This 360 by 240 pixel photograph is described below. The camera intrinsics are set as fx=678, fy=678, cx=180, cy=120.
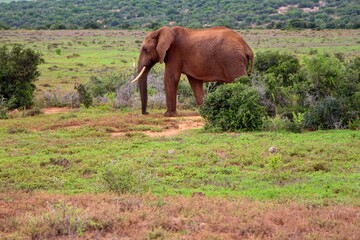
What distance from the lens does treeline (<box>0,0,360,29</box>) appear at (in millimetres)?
74188

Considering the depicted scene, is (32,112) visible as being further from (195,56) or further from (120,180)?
(120,180)

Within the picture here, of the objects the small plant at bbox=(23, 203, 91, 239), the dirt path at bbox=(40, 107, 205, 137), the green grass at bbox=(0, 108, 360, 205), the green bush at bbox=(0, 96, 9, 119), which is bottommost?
the green bush at bbox=(0, 96, 9, 119)

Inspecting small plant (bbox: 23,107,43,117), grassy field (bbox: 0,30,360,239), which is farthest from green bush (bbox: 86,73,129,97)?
small plant (bbox: 23,107,43,117)

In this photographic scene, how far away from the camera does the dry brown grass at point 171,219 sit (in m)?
6.65

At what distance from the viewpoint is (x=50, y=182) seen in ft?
31.8

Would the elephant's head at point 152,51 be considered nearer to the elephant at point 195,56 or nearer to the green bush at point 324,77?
the elephant at point 195,56

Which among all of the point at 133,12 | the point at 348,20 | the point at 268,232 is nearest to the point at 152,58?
the point at 268,232

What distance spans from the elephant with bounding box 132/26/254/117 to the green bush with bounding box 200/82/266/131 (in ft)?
7.43

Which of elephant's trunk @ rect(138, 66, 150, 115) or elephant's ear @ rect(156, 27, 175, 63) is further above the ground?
elephant's ear @ rect(156, 27, 175, 63)

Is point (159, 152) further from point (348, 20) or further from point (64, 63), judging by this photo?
point (348, 20)

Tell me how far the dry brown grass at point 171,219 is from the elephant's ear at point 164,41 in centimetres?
898

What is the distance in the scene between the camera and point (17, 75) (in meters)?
19.0

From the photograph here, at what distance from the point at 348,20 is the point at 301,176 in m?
60.4

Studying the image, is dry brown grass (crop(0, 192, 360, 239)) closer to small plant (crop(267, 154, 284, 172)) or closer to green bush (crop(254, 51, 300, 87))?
small plant (crop(267, 154, 284, 172))
